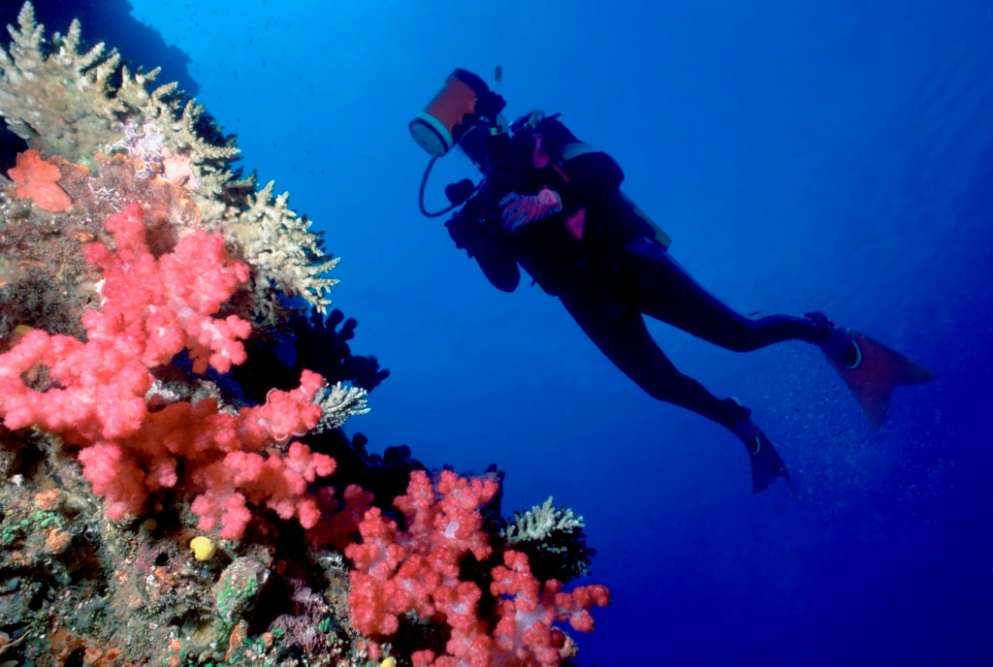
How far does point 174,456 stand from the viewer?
2123mm

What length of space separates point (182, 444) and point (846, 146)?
58.4m

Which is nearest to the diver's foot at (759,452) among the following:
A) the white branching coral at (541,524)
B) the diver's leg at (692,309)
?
the diver's leg at (692,309)

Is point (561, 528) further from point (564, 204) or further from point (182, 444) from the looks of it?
point (564, 204)

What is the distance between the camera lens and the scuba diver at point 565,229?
5.26 meters

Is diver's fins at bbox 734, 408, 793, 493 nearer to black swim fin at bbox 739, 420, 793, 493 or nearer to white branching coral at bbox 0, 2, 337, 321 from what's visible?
black swim fin at bbox 739, 420, 793, 493

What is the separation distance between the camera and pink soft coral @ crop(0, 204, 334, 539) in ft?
6.00

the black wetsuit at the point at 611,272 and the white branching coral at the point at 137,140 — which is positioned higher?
the black wetsuit at the point at 611,272

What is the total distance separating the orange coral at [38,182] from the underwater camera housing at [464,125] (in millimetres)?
3172

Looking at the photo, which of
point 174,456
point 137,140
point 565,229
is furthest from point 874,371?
point 137,140

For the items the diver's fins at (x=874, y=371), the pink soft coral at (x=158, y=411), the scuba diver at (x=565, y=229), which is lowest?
the pink soft coral at (x=158, y=411)

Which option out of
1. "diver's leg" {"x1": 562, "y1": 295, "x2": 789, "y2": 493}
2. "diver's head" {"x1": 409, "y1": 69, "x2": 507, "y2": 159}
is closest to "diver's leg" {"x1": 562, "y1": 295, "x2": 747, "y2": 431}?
"diver's leg" {"x1": 562, "y1": 295, "x2": 789, "y2": 493}

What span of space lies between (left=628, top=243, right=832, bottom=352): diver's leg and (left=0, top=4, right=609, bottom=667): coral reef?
3.44m

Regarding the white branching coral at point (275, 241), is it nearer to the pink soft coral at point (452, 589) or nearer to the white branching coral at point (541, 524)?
the pink soft coral at point (452, 589)

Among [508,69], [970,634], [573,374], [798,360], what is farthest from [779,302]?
[508,69]
